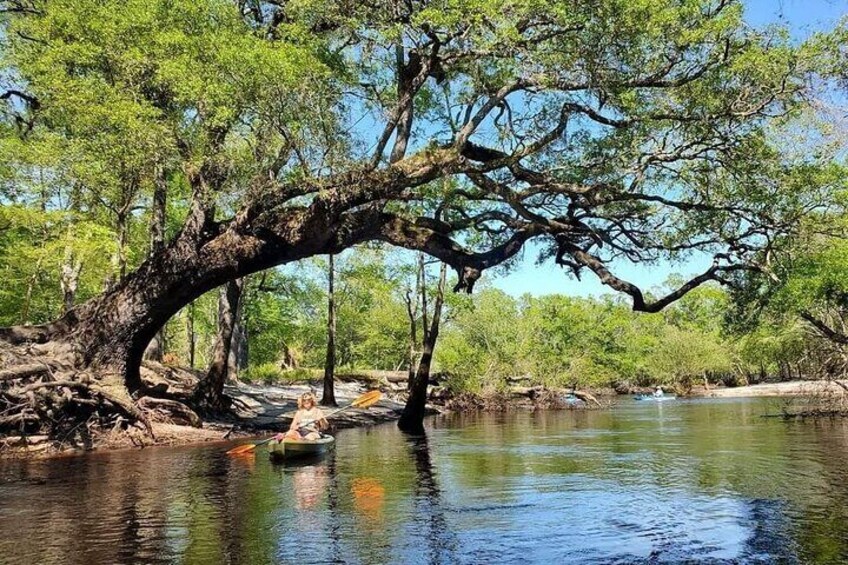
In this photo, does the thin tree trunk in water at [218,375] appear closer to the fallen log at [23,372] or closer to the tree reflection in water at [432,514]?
the fallen log at [23,372]

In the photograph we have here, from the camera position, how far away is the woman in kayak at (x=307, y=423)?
15.6 m

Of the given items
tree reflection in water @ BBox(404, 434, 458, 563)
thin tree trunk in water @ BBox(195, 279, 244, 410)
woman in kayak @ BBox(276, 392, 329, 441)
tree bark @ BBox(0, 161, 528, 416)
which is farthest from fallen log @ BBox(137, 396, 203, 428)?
tree reflection in water @ BBox(404, 434, 458, 563)

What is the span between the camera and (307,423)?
53.2 ft

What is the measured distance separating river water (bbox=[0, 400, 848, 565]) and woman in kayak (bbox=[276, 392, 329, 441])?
30.1 inches

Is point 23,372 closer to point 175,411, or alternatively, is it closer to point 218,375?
point 175,411

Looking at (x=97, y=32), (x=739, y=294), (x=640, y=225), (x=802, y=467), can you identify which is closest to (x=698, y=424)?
(x=739, y=294)

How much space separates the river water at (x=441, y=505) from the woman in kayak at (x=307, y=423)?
0.76 m

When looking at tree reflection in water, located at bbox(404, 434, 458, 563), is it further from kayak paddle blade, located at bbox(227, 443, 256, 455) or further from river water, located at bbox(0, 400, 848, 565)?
kayak paddle blade, located at bbox(227, 443, 256, 455)

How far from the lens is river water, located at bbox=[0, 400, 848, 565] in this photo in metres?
7.64

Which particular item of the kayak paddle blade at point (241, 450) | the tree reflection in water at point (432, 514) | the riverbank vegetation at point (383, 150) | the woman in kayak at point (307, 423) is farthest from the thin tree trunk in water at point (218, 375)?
the tree reflection in water at point (432, 514)

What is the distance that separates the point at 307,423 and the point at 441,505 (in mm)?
6511

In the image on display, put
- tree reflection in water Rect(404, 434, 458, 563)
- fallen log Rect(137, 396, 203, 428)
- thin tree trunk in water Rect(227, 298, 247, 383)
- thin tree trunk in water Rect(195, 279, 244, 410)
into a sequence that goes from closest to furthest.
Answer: tree reflection in water Rect(404, 434, 458, 563) → fallen log Rect(137, 396, 203, 428) → thin tree trunk in water Rect(195, 279, 244, 410) → thin tree trunk in water Rect(227, 298, 247, 383)

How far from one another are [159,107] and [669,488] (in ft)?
42.2

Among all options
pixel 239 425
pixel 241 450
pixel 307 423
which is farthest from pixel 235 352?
pixel 307 423
